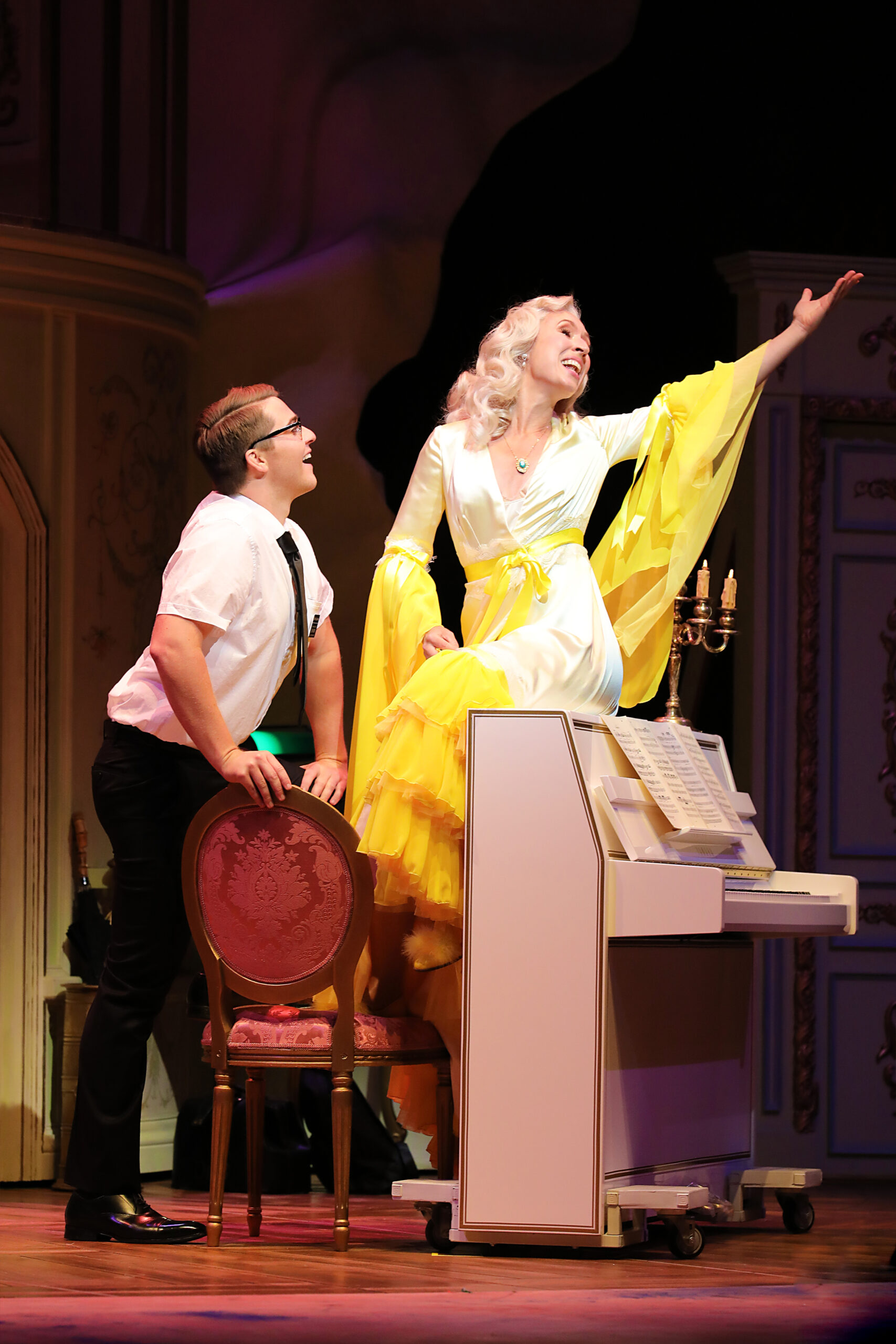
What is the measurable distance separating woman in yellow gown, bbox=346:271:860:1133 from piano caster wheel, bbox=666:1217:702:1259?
54 centimetres

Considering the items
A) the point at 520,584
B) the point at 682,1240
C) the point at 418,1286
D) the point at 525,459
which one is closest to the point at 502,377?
the point at 525,459

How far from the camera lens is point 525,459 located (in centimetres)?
397

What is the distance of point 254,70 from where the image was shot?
571cm

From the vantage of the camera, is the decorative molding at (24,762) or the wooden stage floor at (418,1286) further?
the decorative molding at (24,762)

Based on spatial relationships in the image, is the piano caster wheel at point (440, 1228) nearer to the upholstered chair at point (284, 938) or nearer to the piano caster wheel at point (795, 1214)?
the upholstered chair at point (284, 938)

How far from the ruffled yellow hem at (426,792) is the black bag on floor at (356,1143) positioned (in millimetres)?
1437

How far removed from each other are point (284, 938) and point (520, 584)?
0.92 metres

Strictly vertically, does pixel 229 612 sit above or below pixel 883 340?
below

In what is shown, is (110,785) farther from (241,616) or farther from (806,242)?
(806,242)

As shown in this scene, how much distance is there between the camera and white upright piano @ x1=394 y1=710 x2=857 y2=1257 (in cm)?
332

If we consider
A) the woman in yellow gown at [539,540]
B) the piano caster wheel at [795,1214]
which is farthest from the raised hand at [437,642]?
the piano caster wheel at [795,1214]

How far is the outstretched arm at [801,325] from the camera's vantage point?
3.88 m

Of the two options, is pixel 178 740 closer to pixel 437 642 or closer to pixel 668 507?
pixel 437 642

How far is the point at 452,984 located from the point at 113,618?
1950 millimetres
